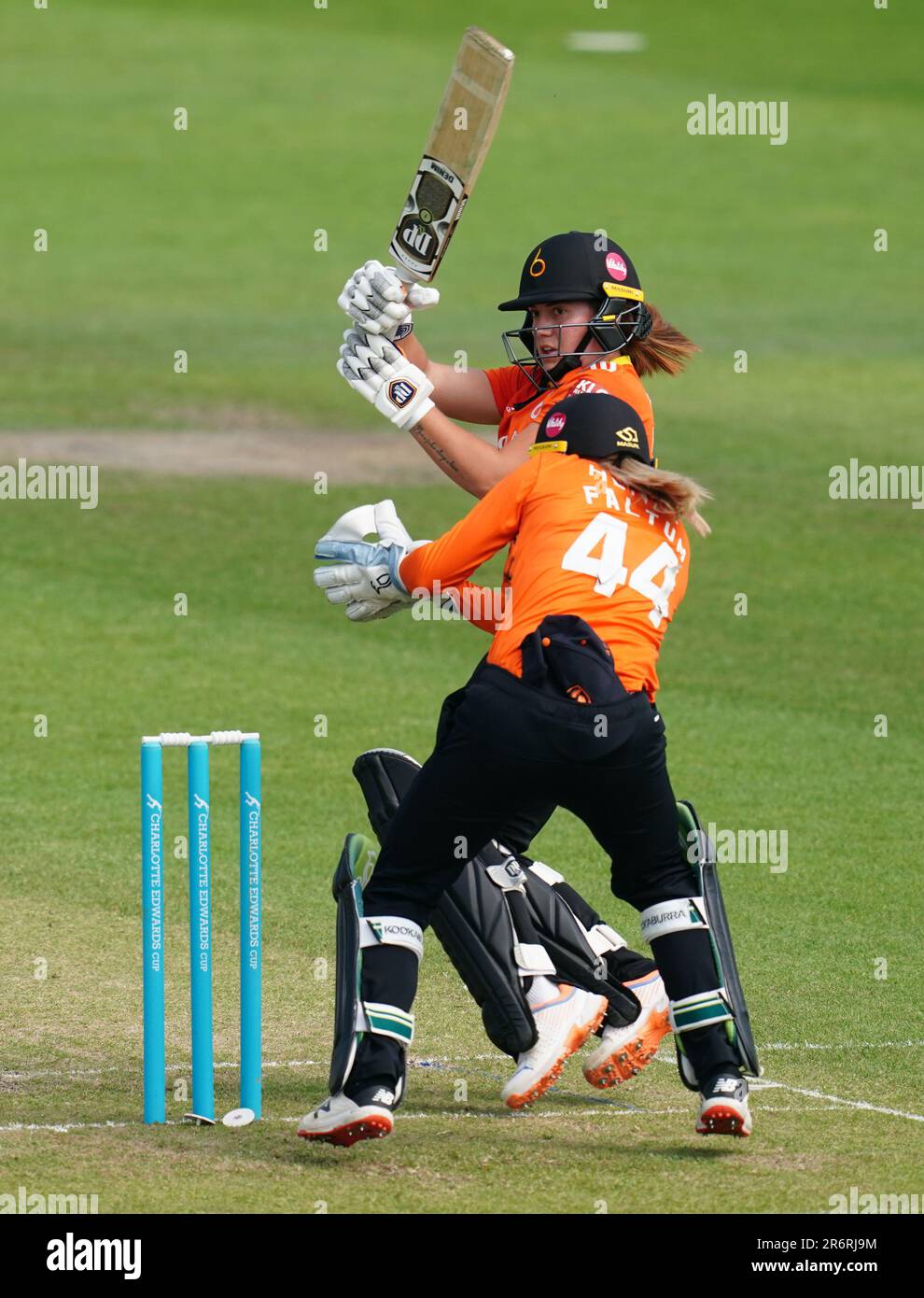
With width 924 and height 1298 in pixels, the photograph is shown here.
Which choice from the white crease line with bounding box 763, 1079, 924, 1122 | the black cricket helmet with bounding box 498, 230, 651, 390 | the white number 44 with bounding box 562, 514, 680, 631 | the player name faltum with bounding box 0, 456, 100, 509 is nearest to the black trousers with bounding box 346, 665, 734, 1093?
the white number 44 with bounding box 562, 514, 680, 631

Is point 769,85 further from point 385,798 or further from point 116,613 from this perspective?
point 385,798

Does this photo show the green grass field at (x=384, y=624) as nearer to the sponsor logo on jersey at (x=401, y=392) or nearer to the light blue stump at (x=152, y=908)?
the light blue stump at (x=152, y=908)

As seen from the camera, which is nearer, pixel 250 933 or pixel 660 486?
pixel 660 486

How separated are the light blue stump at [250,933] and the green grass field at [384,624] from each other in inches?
6.3

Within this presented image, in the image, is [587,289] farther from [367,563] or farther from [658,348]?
[367,563]

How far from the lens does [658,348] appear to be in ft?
21.6

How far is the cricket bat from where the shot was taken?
6668mm

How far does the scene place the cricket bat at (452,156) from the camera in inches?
263

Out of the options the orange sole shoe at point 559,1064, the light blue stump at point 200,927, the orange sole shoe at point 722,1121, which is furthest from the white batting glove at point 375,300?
the orange sole shoe at point 722,1121

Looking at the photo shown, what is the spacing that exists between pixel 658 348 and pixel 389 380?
85 cm

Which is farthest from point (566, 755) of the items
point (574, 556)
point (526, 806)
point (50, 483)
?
point (50, 483)

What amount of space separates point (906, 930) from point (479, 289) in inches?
725

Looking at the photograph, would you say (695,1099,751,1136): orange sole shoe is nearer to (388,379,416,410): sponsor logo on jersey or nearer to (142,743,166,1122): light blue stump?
(142,743,166,1122): light blue stump
